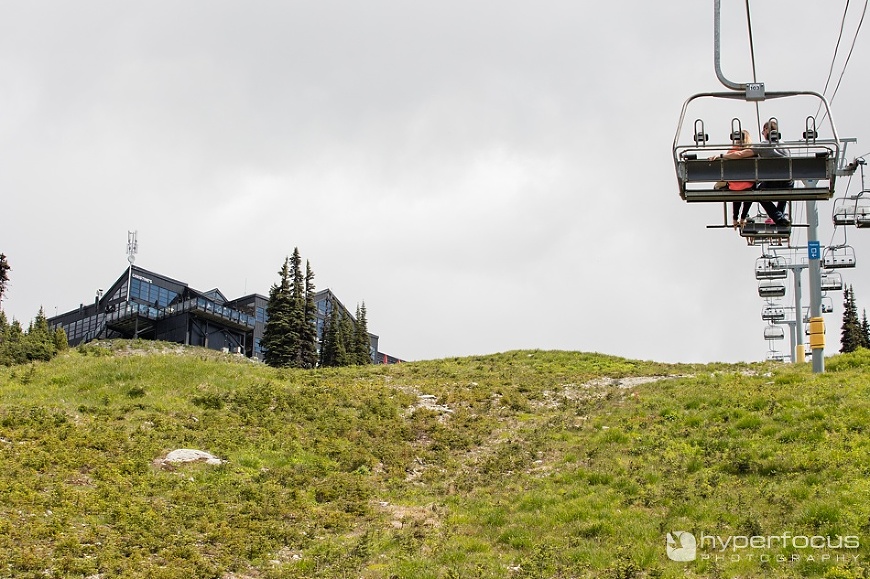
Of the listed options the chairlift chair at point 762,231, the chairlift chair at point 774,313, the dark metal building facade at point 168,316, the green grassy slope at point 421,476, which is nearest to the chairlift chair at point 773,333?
the chairlift chair at point 774,313

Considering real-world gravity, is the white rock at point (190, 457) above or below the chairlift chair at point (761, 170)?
below

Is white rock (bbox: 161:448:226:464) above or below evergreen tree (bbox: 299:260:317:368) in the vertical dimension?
below

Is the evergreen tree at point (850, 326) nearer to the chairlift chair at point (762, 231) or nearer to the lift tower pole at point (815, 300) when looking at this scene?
the lift tower pole at point (815, 300)

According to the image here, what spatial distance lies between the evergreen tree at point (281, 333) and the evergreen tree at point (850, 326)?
171ft

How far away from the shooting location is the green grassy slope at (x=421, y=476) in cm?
1488

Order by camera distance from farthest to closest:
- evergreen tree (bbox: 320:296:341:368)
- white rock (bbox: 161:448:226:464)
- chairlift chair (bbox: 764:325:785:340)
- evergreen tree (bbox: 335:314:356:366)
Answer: evergreen tree (bbox: 320:296:341:368)
evergreen tree (bbox: 335:314:356:366)
chairlift chair (bbox: 764:325:785:340)
white rock (bbox: 161:448:226:464)

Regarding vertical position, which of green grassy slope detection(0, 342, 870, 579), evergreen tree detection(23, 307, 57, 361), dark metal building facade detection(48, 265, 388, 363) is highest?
dark metal building facade detection(48, 265, 388, 363)

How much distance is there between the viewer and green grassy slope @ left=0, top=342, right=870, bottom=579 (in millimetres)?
14875

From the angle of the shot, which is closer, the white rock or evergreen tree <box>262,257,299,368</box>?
the white rock

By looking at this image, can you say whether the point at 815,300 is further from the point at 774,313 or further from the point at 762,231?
the point at 774,313

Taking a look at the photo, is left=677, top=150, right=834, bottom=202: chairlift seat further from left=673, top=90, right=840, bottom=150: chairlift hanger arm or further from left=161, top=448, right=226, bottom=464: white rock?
left=161, top=448, right=226, bottom=464: white rock

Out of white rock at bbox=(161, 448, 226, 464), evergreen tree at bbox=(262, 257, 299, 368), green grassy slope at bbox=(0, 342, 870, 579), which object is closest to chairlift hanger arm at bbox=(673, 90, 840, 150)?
green grassy slope at bbox=(0, 342, 870, 579)

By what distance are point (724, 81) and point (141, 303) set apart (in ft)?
277

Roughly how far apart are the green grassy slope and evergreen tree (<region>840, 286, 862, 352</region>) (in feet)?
171
